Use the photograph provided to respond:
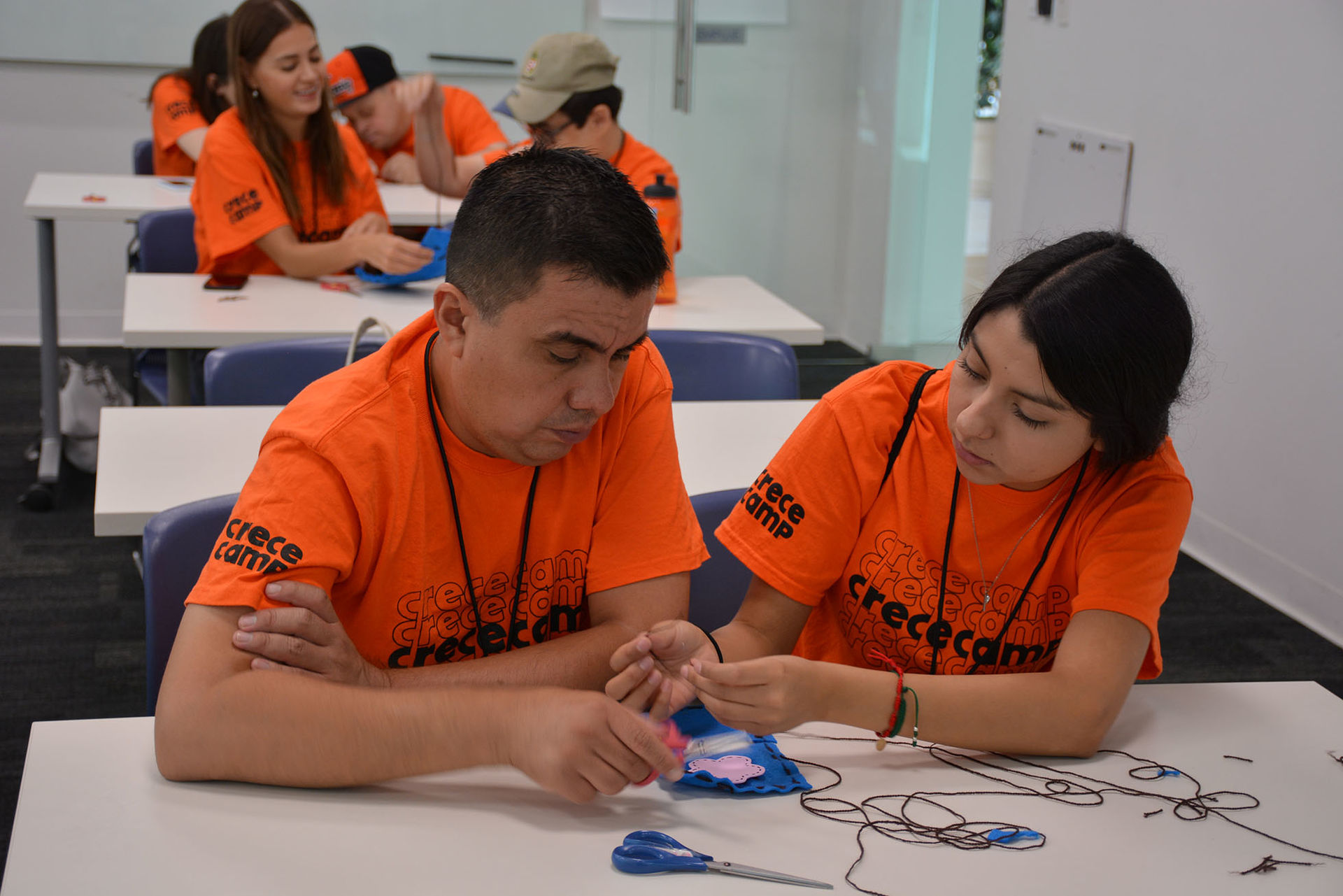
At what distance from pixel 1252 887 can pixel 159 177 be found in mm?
4349

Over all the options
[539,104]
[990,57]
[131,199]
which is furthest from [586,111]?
[990,57]

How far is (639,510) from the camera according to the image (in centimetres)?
138

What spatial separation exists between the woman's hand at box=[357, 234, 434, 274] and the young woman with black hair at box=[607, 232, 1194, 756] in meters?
1.78

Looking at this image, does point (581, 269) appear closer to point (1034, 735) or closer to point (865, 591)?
point (865, 591)

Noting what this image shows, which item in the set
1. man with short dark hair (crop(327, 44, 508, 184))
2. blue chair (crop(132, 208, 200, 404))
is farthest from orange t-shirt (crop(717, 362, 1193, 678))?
man with short dark hair (crop(327, 44, 508, 184))

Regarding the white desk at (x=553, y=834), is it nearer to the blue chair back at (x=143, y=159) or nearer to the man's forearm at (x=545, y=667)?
the man's forearm at (x=545, y=667)

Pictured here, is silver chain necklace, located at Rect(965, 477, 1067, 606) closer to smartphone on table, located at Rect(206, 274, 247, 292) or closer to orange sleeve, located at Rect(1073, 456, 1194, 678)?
orange sleeve, located at Rect(1073, 456, 1194, 678)

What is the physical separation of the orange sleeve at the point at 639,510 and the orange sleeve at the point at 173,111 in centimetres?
354

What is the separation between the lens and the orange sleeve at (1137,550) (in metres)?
1.31

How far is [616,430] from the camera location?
139 centimetres

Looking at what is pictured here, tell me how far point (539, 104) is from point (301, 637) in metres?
2.29

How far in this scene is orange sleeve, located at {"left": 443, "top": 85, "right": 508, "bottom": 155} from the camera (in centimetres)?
451

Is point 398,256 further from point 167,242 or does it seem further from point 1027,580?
point 1027,580

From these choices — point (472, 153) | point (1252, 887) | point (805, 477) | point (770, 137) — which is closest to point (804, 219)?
point (770, 137)
